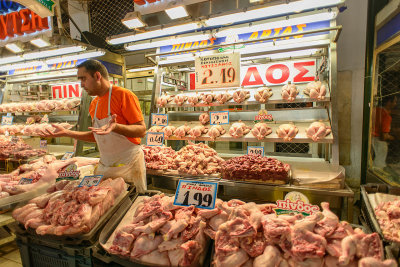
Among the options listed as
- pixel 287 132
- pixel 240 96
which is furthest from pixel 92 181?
pixel 240 96

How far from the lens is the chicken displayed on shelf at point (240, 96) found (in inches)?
180

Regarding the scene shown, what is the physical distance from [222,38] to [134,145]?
3.31 m

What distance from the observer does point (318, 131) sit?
11.9 ft

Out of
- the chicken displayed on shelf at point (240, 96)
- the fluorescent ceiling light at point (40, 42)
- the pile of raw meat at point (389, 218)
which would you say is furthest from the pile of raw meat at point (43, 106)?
the pile of raw meat at point (389, 218)

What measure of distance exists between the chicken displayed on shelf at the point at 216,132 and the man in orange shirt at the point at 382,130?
3.62 metres

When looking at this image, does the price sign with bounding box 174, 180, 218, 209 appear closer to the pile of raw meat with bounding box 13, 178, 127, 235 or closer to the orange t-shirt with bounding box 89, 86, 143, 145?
the pile of raw meat with bounding box 13, 178, 127, 235

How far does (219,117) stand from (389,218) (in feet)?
9.99

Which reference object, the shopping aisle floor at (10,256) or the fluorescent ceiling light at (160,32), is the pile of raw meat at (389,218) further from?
the shopping aisle floor at (10,256)

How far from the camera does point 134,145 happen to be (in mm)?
2998

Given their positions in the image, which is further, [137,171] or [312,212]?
[137,171]

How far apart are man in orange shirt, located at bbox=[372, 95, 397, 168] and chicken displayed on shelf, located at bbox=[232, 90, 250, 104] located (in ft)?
10.0

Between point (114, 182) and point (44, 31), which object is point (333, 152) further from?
point (44, 31)

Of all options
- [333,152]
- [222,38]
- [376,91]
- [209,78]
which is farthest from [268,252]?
[376,91]

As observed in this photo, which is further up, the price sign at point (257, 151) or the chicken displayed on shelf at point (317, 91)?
the chicken displayed on shelf at point (317, 91)
